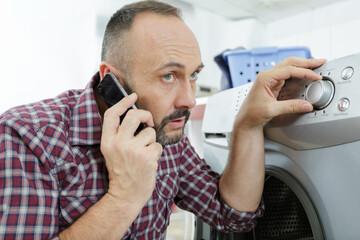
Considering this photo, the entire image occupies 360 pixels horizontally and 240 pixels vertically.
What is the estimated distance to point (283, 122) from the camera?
646 mm

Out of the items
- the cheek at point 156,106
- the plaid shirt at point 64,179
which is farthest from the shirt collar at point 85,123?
the cheek at point 156,106

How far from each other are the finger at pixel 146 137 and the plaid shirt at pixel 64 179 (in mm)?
108

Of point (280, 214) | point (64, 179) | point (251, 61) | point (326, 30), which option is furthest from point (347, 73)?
point (326, 30)

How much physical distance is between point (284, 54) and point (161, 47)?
69cm

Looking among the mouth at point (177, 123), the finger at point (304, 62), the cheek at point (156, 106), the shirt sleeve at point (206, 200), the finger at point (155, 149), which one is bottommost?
the shirt sleeve at point (206, 200)

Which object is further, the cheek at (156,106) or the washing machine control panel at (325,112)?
the cheek at (156,106)

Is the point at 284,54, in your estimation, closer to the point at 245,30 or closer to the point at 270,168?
the point at 270,168

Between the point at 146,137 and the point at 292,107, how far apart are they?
0.27 metres

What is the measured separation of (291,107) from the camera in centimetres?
59

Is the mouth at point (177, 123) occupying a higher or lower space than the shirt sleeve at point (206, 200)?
higher

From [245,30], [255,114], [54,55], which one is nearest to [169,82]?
[255,114]

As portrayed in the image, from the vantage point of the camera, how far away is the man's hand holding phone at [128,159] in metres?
0.57

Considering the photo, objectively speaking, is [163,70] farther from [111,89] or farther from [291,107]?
[291,107]

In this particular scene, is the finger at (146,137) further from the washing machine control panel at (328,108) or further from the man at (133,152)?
the washing machine control panel at (328,108)
